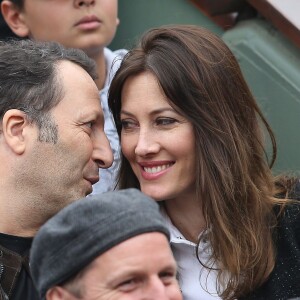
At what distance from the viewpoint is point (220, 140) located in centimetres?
314

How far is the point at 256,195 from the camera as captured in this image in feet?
10.5

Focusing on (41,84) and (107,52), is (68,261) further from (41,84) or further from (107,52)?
(107,52)

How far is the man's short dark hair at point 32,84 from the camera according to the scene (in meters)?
2.98

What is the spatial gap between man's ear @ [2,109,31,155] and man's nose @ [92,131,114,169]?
0.99 ft

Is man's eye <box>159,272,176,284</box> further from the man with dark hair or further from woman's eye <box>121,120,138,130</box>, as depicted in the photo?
woman's eye <box>121,120,138,130</box>

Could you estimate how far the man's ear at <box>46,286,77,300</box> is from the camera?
2.16m

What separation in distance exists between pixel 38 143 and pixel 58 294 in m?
0.86

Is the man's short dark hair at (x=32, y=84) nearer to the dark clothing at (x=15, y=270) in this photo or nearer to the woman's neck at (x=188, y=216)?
the dark clothing at (x=15, y=270)

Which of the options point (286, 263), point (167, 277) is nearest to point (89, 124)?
point (286, 263)

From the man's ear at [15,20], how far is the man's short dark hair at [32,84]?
906 millimetres

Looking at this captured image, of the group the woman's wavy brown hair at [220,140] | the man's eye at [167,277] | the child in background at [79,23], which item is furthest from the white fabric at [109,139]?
the man's eye at [167,277]

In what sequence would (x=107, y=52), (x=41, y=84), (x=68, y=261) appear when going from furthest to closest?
(x=107, y=52), (x=41, y=84), (x=68, y=261)

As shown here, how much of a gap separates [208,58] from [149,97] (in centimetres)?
27

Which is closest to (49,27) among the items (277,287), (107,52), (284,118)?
(107,52)
